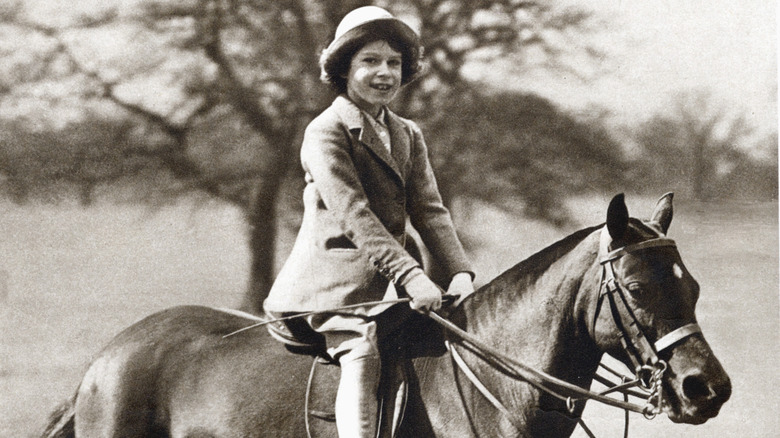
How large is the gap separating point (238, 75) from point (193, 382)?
166cm

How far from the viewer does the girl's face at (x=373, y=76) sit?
293 cm

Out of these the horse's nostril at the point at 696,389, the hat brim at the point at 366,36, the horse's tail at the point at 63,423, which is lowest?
the horse's tail at the point at 63,423

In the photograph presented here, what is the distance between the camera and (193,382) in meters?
3.03

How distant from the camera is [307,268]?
2838mm

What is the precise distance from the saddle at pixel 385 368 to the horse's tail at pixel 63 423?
1.12 m

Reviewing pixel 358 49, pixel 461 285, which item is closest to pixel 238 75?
pixel 358 49

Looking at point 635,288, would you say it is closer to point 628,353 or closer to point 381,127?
point 628,353

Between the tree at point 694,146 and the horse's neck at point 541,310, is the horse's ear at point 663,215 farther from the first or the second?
the tree at point 694,146

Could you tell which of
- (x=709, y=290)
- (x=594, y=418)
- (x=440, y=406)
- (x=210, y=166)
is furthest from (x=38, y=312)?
(x=709, y=290)

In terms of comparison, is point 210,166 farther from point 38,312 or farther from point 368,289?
point 368,289

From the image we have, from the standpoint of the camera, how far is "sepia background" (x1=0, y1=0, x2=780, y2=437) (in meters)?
3.86

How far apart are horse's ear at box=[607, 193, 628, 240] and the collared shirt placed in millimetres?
933

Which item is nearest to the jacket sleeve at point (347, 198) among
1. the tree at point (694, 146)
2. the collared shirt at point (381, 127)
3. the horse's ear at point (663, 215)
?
the collared shirt at point (381, 127)

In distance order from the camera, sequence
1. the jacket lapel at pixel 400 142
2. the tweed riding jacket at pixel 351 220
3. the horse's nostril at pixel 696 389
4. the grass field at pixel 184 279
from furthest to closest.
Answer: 1. the grass field at pixel 184 279
2. the jacket lapel at pixel 400 142
3. the tweed riding jacket at pixel 351 220
4. the horse's nostril at pixel 696 389
